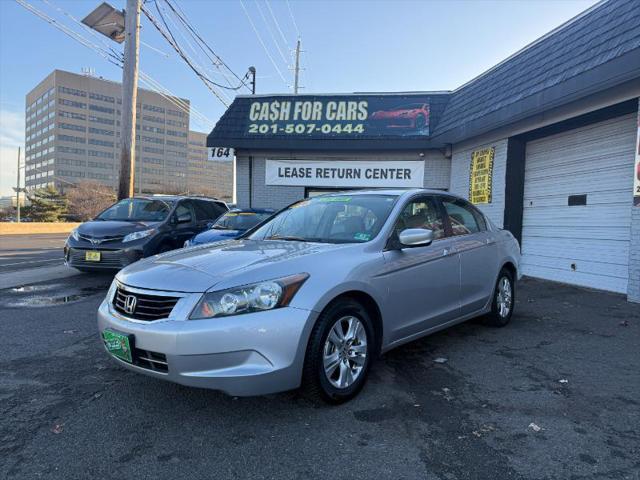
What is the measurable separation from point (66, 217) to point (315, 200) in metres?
57.5

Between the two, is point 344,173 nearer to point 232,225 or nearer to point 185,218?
point 232,225

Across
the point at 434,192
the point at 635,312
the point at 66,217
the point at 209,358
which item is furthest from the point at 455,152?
the point at 66,217

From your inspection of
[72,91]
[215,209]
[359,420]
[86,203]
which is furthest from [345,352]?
[72,91]

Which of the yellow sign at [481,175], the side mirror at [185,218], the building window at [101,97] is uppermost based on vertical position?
the building window at [101,97]

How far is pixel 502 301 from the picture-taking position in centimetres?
544

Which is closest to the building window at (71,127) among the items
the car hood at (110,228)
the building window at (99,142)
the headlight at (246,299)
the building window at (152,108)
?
the building window at (99,142)

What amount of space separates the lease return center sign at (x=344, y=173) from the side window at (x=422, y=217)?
8.21m

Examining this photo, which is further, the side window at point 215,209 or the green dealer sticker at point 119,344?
the side window at point 215,209

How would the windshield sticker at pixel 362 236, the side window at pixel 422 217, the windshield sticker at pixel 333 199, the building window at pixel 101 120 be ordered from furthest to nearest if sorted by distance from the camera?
the building window at pixel 101 120, the windshield sticker at pixel 333 199, the side window at pixel 422 217, the windshield sticker at pixel 362 236

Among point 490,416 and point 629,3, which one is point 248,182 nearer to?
point 629,3

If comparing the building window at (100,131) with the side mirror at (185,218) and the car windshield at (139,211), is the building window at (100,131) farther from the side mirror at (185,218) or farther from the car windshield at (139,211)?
the side mirror at (185,218)

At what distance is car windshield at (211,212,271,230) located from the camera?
8711mm

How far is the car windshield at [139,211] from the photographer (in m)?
8.74

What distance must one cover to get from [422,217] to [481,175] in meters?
7.16
